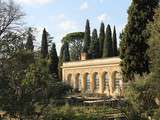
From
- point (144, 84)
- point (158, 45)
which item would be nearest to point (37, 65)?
point (144, 84)

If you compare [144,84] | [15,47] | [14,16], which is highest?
[14,16]

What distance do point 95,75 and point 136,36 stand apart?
28178 mm

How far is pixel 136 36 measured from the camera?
1452 inches

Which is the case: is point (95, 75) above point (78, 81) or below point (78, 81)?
above

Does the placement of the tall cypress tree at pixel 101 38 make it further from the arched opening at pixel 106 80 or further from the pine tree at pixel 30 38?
the pine tree at pixel 30 38

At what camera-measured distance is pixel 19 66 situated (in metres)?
25.5

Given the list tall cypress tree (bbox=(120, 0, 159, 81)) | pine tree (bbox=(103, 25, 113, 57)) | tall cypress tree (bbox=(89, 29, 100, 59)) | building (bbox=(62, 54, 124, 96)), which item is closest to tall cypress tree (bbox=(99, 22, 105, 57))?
tall cypress tree (bbox=(89, 29, 100, 59))

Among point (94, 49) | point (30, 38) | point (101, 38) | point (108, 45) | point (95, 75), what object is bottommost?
point (95, 75)

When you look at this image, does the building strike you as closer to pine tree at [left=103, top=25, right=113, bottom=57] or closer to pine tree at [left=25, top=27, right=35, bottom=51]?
pine tree at [left=103, top=25, right=113, bottom=57]

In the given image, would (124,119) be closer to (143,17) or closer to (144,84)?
(144,84)

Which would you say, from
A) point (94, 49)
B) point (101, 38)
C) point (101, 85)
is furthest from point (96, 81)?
point (101, 38)

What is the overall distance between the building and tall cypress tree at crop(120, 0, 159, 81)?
20.1m

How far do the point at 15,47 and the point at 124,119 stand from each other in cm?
861

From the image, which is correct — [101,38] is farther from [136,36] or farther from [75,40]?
[136,36]
